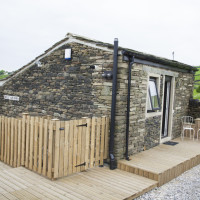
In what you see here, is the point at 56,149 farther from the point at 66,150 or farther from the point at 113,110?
the point at 113,110

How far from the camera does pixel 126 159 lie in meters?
6.50

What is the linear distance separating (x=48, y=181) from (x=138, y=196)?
1907 millimetres

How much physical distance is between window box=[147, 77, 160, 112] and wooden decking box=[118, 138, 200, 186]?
1364mm

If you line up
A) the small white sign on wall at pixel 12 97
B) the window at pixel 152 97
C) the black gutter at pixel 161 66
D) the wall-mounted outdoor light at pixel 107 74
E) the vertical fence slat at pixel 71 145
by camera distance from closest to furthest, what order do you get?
the vertical fence slat at pixel 71 145, the wall-mounted outdoor light at pixel 107 74, the black gutter at pixel 161 66, the window at pixel 152 97, the small white sign on wall at pixel 12 97

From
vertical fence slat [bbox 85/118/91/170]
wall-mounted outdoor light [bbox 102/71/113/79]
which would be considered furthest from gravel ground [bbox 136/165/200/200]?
wall-mounted outdoor light [bbox 102/71/113/79]

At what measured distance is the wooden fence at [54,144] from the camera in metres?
5.10

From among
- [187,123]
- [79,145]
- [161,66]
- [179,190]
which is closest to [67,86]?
[79,145]

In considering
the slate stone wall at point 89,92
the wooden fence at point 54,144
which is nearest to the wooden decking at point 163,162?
the slate stone wall at point 89,92

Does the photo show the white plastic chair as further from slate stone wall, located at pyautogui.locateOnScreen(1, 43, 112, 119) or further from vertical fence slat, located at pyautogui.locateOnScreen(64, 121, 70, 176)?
vertical fence slat, located at pyautogui.locateOnScreen(64, 121, 70, 176)

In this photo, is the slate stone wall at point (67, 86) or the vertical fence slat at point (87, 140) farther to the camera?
the slate stone wall at point (67, 86)

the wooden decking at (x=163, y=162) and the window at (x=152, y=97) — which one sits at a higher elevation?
the window at (x=152, y=97)

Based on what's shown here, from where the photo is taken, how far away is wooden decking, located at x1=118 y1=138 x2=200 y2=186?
226 inches

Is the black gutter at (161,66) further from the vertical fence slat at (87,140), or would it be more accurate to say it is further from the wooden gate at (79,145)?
the vertical fence slat at (87,140)

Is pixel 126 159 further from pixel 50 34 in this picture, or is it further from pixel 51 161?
pixel 50 34
